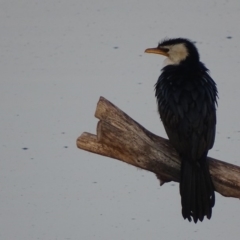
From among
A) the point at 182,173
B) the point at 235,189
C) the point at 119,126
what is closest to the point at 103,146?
the point at 119,126

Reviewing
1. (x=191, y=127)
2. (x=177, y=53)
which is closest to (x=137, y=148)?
(x=191, y=127)

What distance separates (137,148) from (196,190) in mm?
254

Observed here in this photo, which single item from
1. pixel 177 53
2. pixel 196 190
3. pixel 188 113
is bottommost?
pixel 196 190

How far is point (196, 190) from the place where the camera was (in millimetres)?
2551

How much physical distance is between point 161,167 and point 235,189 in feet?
0.90

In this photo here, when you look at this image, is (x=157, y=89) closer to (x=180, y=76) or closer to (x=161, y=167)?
(x=180, y=76)

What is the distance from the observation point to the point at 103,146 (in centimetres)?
257

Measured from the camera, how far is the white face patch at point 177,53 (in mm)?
2877

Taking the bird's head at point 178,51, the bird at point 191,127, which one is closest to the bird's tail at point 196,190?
the bird at point 191,127

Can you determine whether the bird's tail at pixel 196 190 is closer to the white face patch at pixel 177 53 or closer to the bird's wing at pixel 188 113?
the bird's wing at pixel 188 113

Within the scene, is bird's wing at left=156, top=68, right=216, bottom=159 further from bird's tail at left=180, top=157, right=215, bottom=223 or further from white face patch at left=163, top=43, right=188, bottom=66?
white face patch at left=163, top=43, right=188, bottom=66

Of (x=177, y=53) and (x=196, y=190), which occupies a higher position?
(x=177, y=53)

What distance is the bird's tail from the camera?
2533 mm

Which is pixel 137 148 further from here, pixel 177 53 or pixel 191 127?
pixel 177 53
